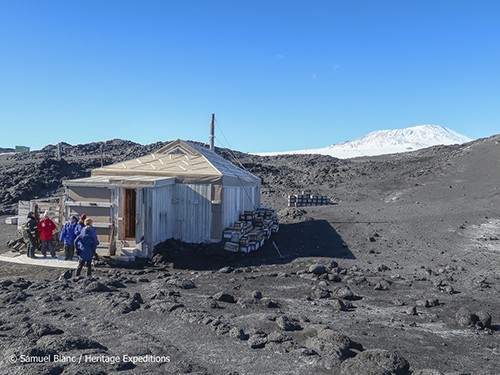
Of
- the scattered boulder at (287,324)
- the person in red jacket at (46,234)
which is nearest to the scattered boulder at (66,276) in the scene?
the person in red jacket at (46,234)

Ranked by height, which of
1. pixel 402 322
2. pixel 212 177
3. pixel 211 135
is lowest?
pixel 402 322

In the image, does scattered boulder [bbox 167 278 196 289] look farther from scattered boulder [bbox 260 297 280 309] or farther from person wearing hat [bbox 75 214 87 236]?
person wearing hat [bbox 75 214 87 236]

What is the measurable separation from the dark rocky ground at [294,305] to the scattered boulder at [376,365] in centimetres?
2

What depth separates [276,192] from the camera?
36.6 meters

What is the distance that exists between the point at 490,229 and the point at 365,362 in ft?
50.2

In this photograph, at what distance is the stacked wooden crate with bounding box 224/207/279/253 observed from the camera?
15133 mm

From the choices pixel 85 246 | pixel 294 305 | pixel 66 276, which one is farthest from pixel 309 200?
pixel 294 305

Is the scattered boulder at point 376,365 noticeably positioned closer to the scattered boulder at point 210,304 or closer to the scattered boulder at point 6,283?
the scattered boulder at point 210,304

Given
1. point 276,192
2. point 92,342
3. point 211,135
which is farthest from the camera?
point 276,192

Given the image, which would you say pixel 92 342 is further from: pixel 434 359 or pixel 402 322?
pixel 402 322

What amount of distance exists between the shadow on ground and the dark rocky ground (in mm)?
Result: 67

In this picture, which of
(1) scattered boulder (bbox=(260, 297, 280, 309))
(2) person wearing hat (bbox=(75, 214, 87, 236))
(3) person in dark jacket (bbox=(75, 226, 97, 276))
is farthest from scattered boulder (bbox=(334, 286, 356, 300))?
(2) person wearing hat (bbox=(75, 214, 87, 236))

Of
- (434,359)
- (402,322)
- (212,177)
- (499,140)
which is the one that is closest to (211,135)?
(212,177)

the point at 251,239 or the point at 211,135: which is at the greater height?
the point at 211,135
